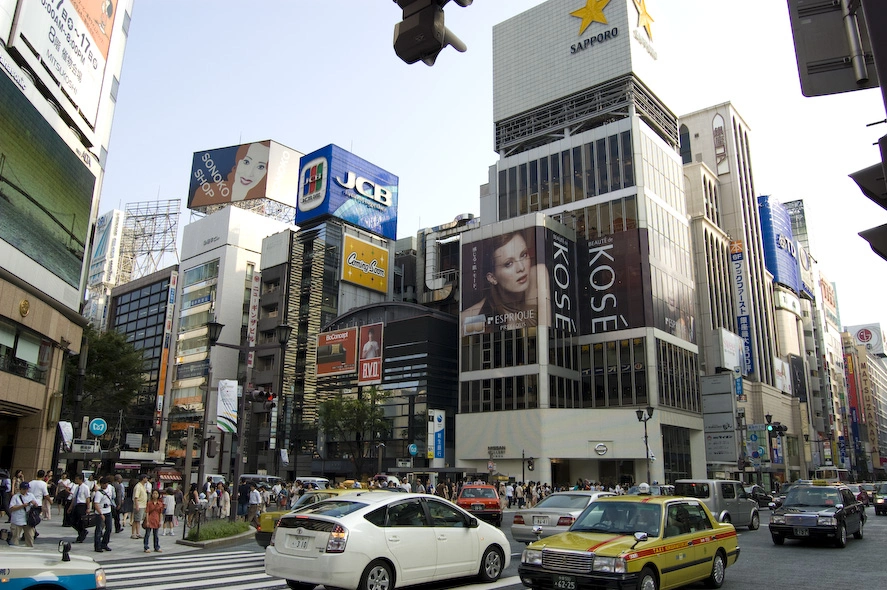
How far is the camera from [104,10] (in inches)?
1362

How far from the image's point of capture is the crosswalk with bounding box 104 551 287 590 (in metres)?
11.1

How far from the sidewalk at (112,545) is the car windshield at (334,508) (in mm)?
7113

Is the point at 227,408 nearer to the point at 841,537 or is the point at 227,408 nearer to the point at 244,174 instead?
the point at 841,537

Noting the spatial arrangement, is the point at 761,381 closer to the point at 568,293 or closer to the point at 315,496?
the point at 568,293

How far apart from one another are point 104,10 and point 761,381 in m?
73.8

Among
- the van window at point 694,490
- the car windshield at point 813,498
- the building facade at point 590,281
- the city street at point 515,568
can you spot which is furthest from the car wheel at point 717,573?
the building facade at point 590,281

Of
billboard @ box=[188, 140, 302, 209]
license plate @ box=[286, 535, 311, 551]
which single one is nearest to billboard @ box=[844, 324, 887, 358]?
billboard @ box=[188, 140, 302, 209]

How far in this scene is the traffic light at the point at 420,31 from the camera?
4309 mm

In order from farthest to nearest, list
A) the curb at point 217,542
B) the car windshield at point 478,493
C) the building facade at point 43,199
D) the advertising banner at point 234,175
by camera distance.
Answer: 1. the advertising banner at point 234,175
2. the building facade at point 43,199
3. the car windshield at point 478,493
4. the curb at point 217,542

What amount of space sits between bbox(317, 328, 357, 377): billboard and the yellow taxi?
57.5 meters

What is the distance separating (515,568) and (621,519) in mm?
3441

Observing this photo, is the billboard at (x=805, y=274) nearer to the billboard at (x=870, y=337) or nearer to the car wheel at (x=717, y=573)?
the billboard at (x=870, y=337)

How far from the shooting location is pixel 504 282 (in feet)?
188

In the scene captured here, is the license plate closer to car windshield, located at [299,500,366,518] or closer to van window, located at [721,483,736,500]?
car windshield, located at [299,500,366,518]
